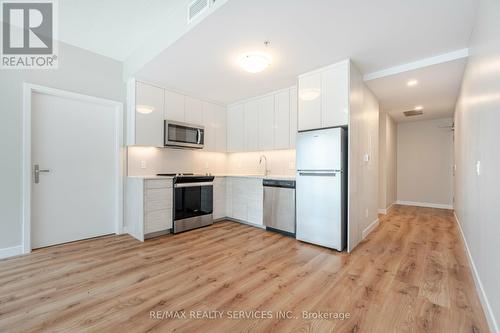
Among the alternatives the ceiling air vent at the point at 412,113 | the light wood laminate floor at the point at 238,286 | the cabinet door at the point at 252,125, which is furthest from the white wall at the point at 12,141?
the ceiling air vent at the point at 412,113

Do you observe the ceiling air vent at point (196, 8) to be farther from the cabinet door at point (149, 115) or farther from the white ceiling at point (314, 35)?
the cabinet door at point (149, 115)

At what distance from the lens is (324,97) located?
3.01 m

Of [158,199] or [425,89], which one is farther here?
[425,89]

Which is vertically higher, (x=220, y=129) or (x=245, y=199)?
(x=220, y=129)

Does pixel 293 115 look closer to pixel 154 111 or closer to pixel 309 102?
pixel 309 102

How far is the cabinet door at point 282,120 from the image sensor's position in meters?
3.88

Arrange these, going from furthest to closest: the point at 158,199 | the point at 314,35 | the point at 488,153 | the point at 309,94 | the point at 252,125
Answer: the point at 252,125 < the point at 158,199 < the point at 309,94 < the point at 314,35 < the point at 488,153

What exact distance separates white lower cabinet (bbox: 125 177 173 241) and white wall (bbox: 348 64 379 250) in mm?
2672

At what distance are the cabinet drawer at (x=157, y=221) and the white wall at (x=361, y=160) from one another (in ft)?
8.71

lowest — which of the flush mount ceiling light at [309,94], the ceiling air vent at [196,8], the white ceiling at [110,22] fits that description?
the flush mount ceiling light at [309,94]

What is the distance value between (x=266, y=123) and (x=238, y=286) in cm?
294

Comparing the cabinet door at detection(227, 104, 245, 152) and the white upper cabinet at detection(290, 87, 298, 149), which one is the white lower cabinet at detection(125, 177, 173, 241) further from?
the white upper cabinet at detection(290, 87, 298, 149)

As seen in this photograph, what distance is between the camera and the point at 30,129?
279 cm

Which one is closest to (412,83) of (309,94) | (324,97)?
(324,97)
